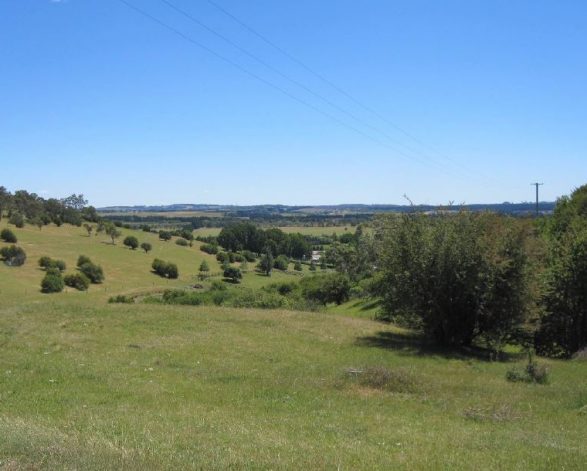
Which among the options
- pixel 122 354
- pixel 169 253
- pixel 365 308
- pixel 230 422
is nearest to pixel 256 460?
pixel 230 422

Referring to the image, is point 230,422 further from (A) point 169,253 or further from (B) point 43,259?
(A) point 169,253

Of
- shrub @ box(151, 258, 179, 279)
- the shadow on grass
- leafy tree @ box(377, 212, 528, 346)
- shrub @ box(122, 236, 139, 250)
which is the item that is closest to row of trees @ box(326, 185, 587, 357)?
leafy tree @ box(377, 212, 528, 346)

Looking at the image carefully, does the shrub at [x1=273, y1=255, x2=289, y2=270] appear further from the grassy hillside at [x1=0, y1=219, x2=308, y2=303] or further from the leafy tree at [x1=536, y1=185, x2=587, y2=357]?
the leafy tree at [x1=536, y1=185, x2=587, y2=357]

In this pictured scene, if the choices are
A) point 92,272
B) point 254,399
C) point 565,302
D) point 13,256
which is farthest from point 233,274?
point 254,399

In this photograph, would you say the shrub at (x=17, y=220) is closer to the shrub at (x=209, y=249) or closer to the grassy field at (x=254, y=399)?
the shrub at (x=209, y=249)

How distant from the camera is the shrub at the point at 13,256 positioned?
87.6m

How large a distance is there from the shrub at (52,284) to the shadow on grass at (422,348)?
204ft

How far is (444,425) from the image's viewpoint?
41.5 feet

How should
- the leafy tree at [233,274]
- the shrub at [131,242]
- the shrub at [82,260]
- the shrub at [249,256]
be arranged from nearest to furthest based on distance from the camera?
the shrub at [82,260], the leafy tree at [233,274], the shrub at [131,242], the shrub at [249,256]

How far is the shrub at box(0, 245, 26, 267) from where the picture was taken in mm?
87562

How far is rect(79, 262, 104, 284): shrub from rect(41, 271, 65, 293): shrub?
8737 mm

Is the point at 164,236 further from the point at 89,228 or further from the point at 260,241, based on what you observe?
the point at 260,241

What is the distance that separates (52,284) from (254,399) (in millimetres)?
→ 73016

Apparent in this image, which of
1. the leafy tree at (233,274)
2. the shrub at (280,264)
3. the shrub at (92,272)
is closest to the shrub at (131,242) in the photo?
the leafy tree at (233,274)
